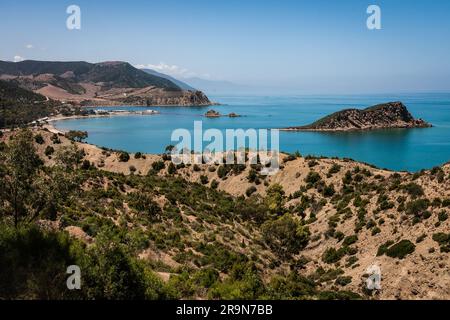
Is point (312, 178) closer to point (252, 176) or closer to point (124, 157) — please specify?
point (252, 176)

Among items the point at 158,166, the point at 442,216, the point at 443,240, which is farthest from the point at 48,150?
the point at 443,240

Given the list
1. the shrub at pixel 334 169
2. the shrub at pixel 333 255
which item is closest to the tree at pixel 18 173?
the shrub at pixel 333 255

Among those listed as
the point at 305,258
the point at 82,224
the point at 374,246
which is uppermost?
the point at 82,224

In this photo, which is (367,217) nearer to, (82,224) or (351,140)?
(82,224)

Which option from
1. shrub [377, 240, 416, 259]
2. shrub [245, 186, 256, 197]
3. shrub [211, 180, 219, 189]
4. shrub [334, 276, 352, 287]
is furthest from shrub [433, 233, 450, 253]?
shrub [211, 180, 219, 189]

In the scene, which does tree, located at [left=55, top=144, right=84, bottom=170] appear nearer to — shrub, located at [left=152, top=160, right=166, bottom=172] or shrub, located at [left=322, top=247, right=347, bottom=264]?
shrub, located at [left=322, top=247, right=347, bottom=264]

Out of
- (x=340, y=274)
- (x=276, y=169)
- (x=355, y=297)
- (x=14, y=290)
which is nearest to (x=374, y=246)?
(x=340, y=274)

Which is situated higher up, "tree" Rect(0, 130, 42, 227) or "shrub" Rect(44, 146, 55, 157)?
"tree" Rect(0, 130, 42, 227)

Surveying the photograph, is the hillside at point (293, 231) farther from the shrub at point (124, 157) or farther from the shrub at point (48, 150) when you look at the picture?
the shrub at point (48, 150)
